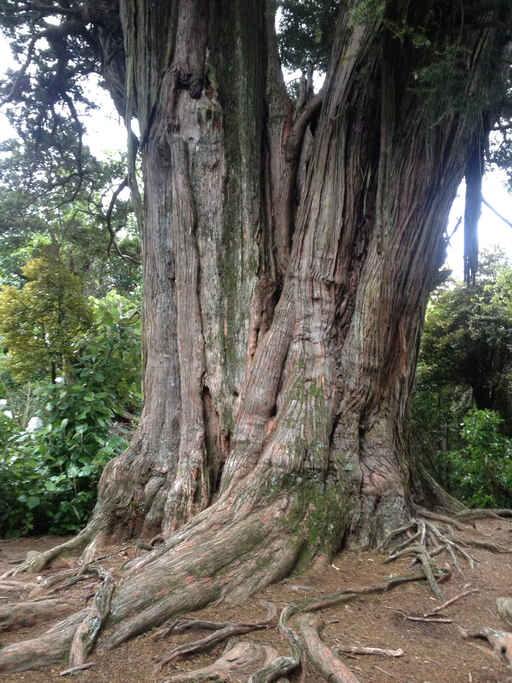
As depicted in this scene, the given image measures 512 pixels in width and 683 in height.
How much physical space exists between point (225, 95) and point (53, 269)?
8.58 feet

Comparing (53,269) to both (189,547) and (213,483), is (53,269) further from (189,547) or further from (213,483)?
(189,547)

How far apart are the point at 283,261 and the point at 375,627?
9.54 feet

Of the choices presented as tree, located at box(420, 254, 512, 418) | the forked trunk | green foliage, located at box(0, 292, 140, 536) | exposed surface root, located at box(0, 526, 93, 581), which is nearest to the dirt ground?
exposed surface root, located at box(0, 526, 93, 581)

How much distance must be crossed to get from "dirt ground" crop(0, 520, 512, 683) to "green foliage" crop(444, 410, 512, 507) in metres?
3.27

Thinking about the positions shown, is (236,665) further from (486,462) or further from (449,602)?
(486,462)

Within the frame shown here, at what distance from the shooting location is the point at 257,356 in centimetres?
404

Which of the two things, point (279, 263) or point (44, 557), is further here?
point (279, 263)

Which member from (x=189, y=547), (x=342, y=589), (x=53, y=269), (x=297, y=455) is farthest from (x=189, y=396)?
(x=53, y=269)

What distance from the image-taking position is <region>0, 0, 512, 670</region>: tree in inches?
141

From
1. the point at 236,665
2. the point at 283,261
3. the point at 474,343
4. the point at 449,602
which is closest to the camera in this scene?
the point at 236,665

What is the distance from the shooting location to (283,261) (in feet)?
14.8

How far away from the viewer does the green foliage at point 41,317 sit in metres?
5.48

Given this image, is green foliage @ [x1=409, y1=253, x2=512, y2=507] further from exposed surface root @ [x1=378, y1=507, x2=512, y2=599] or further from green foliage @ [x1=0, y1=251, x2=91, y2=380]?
green foliage @ [x1=0, y1=251, x2=91, y2=380]

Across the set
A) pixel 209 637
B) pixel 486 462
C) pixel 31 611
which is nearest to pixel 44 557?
pixel 31 611
